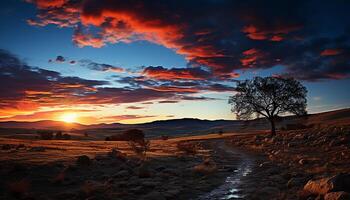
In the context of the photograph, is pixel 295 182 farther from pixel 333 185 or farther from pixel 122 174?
pixel 122 174

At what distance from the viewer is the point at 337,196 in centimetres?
1116

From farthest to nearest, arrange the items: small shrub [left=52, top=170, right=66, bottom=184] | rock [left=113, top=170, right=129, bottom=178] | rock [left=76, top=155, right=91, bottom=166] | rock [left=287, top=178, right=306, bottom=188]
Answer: rock [left=76, top=155, right=91, bottom=166]
rock [left=113, top=170, right=129, bottom=178]
small shrub [left=52, top=170, right=66, bottom=184]
rock [left=287, top=178, right=306, bottom=188]

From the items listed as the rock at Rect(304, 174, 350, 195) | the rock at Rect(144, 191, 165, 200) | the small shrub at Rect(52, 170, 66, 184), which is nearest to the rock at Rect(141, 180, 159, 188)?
the rock at Rect(144, 191, 165, 200)

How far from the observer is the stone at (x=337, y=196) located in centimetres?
1094

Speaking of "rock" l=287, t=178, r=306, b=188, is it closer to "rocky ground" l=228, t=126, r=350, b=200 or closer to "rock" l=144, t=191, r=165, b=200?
"rocky ground" l=228, t=126, r=350, b=200

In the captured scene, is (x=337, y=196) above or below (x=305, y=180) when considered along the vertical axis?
above

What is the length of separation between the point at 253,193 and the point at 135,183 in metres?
6.08

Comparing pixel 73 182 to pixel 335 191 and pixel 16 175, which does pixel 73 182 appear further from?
pixel 335 191

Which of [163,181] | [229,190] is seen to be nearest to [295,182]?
[229,190]

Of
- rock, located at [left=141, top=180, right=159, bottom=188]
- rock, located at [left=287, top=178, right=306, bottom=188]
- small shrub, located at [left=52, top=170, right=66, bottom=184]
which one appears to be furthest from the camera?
rock, located at [left=141, top=180, right=159, bottom=188]

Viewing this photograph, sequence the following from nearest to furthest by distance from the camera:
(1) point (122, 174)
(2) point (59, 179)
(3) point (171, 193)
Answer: (3) point (171, 193)
(2) point (59, 179)
(1) point (122, 174)

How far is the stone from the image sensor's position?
10942mm

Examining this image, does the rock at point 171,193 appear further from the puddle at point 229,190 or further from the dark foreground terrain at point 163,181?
the puddle at point 229,190

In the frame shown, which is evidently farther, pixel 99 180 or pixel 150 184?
pixel 99 180
